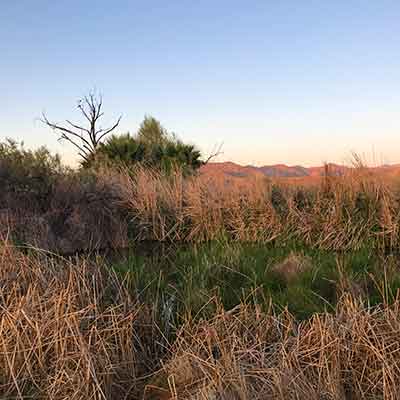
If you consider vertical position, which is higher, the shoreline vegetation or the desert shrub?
the desert shrub

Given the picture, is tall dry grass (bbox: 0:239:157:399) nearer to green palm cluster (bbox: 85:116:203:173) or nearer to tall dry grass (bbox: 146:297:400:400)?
tall dry grass (bbox: 146:297:400:400)

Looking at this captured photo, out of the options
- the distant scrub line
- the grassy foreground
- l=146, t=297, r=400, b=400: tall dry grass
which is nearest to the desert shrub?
the distant scrub line

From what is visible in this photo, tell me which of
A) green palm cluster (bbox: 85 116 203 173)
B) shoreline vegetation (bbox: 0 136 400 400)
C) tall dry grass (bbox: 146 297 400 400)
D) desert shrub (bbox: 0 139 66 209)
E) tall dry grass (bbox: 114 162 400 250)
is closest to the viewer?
tall dry grass (bbox: 146 297 400 400)

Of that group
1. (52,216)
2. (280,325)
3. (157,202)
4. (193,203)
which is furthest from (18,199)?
(280,325)

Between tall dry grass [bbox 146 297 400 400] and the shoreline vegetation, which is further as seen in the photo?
the shoreline vegetation

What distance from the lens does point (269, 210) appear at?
6965mm

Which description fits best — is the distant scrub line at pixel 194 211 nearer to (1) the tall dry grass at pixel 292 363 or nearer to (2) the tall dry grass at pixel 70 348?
(2) the tall dry grass at pixel 70 348

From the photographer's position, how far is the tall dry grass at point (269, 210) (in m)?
6.30

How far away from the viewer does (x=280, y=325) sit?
10.1 feet

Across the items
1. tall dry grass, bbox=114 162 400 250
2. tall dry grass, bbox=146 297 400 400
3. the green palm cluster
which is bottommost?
tall dry grass, bbox=146 297 400 400

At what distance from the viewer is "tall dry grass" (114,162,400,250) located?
6305mm

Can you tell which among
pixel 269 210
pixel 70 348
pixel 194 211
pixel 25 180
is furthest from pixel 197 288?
pixel 25 180

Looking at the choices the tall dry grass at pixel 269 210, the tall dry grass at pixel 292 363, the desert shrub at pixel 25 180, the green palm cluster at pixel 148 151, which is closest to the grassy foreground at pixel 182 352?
the tall dry grass at pixel 292 363

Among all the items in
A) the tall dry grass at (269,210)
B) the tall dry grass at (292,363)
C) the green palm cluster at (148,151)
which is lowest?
the tall dry grass at (292,363)
